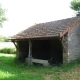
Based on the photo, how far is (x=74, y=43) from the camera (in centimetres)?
1518

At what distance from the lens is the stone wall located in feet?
48.0

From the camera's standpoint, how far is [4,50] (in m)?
34.6

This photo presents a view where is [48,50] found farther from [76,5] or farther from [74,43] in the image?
[76,5]

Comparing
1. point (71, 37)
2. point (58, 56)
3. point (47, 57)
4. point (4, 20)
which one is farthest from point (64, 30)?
point (4, 20)

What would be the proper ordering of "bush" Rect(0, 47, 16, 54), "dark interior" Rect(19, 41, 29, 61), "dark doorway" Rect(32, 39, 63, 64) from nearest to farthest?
"dark doorway" Rect(32, 39, 63, 64)
"dark interior" Rect(19, 41, 29, 61)
"bush" Rect(0, 47, 16, 54)

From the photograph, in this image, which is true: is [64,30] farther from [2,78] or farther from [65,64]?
[2,78]

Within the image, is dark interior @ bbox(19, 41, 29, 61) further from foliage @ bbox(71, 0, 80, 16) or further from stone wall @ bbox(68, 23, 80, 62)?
foliage @ bbox(71, 0, 80, 16)

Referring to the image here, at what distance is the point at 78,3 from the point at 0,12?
1240cm

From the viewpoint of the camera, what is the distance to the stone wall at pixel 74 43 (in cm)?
1462

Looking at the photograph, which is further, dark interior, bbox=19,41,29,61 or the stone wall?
dark interior, bbox=19,41,29,61

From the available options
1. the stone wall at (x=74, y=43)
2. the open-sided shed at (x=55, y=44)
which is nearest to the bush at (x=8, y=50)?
the open-sided shed at (x=55, y=44)

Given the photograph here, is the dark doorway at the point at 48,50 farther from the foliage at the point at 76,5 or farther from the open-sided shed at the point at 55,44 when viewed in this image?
the foliage at the point at 76,5

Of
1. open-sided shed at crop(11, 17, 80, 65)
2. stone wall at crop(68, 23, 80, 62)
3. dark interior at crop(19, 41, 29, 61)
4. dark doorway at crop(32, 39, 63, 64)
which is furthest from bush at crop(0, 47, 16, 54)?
stone wall at crop(68, 23, 80, 62)

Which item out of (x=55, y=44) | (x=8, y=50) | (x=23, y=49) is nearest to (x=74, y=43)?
(x=55, y=44)
